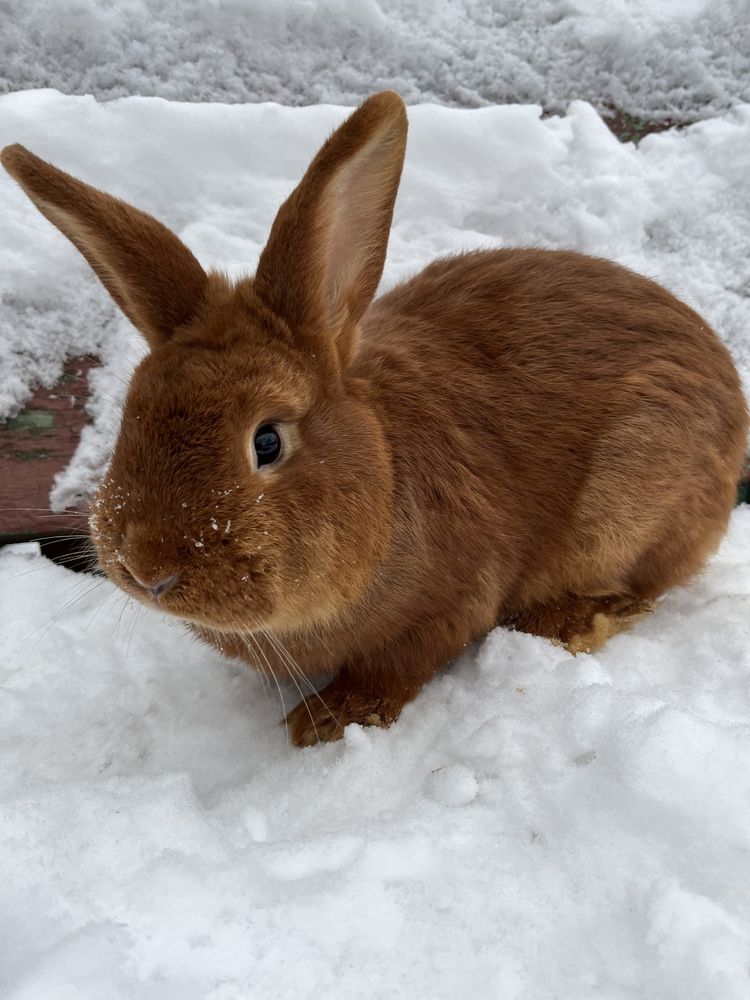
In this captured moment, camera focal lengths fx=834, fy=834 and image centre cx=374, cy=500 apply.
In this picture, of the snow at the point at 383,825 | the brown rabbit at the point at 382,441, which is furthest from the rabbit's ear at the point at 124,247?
the snow at the point at 383,825

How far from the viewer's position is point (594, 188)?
3621mm

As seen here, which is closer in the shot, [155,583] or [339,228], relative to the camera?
[155,583]

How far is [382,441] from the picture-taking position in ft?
6.58

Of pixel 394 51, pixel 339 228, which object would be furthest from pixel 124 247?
pixel 394 51

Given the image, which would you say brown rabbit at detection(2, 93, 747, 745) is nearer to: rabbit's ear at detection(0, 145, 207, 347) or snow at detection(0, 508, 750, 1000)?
rabbit's ear at detection(0, 145, 207, 347)

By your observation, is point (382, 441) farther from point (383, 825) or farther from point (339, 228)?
point (383, 825)

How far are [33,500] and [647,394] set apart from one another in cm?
195

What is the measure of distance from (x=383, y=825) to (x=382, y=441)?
861mm

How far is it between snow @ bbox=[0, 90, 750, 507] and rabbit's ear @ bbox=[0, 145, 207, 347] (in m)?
1.15

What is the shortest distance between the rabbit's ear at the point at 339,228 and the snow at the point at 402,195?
4.34ft

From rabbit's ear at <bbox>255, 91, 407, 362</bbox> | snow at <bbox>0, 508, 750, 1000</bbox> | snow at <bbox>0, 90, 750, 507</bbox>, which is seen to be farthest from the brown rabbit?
snow at <bbox>0, 90, 750, 507</bbox>

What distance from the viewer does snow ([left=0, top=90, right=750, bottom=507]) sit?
313 centimetres

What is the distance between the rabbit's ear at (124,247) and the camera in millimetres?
1775

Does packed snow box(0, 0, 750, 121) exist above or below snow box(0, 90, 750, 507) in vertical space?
above
